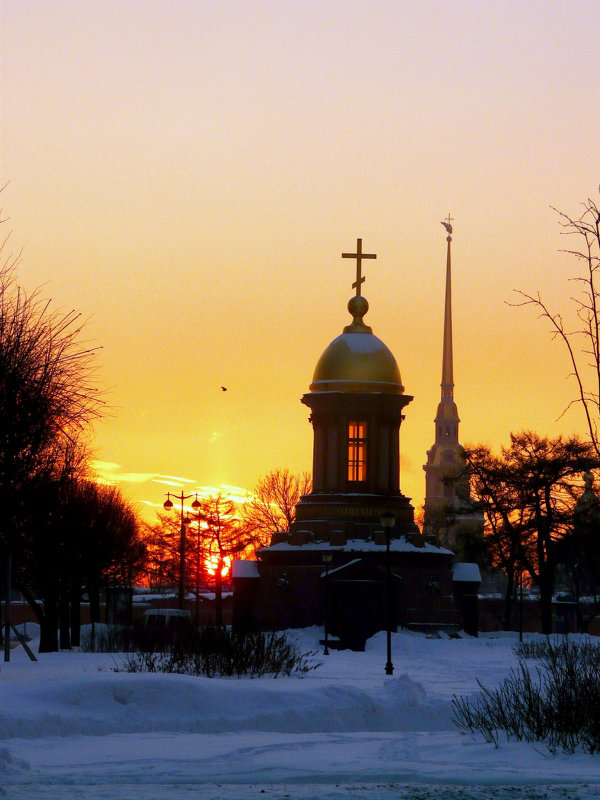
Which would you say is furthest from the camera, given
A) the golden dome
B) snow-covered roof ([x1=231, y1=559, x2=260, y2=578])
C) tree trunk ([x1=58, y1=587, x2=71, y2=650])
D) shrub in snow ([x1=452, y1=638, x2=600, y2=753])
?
the golden dome

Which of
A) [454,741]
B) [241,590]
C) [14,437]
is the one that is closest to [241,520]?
[241,590]

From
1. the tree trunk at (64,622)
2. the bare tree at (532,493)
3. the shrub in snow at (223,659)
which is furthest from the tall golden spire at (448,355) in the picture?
the shrub in snow at (223,659)

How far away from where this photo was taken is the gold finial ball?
68.6 m

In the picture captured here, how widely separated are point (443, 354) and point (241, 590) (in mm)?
117135

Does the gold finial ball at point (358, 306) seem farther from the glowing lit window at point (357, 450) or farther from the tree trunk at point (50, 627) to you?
the tree trunk at point (50, 627)

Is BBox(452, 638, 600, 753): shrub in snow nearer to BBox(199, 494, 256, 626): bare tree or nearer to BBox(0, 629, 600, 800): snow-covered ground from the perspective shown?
BBox(0, 629, 600, 800): snow-covered ground

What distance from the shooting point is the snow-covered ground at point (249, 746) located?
14531 millimetres

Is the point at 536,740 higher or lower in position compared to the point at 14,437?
lower

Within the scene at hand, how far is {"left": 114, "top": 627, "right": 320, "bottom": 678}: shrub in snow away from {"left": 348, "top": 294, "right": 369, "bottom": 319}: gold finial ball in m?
38.9

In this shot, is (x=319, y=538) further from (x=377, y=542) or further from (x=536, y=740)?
(x=536, y=740)

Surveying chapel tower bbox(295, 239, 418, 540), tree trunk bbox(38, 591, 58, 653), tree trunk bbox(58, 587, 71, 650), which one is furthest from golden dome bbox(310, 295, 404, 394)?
tree trunk bbox(38, 591, 58, 653)

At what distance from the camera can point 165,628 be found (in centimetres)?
4103

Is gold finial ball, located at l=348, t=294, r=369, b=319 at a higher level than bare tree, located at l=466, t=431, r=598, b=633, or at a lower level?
higher

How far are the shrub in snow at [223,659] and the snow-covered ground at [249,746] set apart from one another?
243 cm
